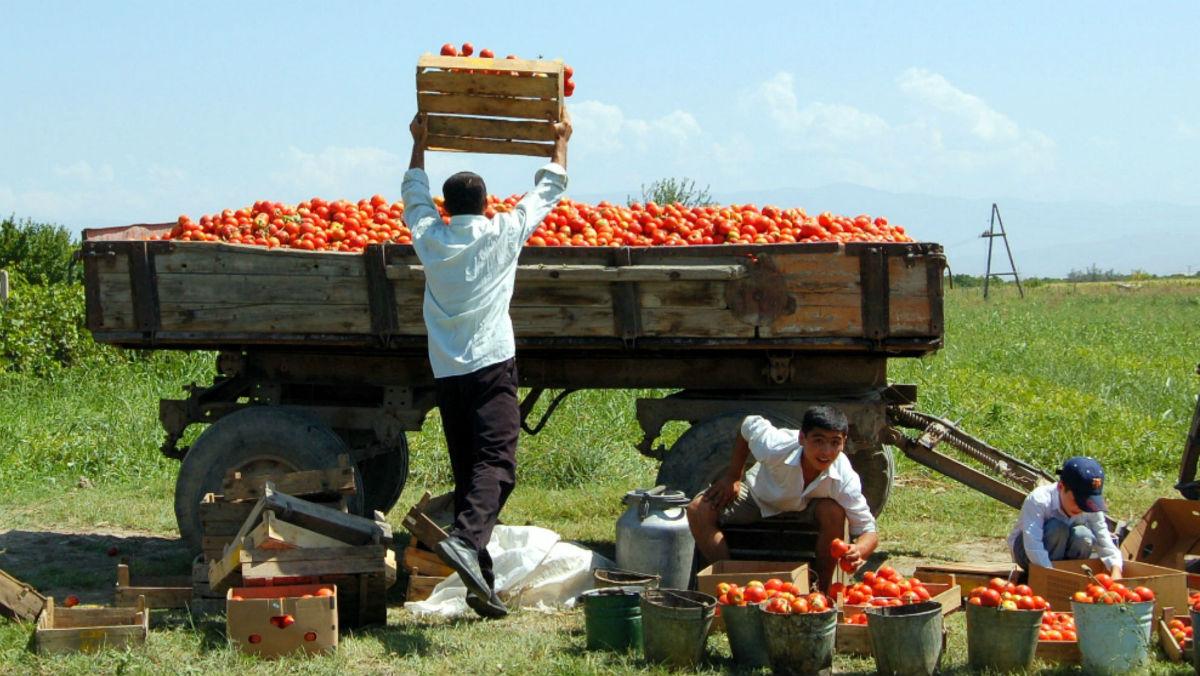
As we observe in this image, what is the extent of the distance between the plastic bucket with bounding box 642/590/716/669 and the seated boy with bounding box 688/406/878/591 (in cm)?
98

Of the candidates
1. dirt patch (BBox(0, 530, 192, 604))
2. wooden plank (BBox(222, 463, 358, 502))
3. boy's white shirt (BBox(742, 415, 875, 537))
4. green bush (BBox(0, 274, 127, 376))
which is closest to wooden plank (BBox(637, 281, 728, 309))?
boy's white shirt (BBox(742, 415, 875, 537))

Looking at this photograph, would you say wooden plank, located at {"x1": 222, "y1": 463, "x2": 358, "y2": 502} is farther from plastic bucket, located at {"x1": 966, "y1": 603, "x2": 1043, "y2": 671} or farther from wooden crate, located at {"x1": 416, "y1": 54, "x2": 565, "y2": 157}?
plastic bucket, located at {"x1": 966, "y1": 603, "x2": 1043, "y2": 671}

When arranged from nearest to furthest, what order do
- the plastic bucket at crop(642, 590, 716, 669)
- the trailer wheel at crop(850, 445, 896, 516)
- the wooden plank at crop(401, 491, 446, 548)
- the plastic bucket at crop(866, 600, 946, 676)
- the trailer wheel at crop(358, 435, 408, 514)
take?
the plastic bucket at crop(866, 600, 946, 676), the plastic bucket at crop(642, 590, 716, 669), the wooden plank at crop(401, 491, 446, 548), the trailer wheel at crop(850, 445, 896, 516), the trailer wheel at crop(358, 435, 408, 514)

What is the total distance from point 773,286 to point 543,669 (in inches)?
98.2

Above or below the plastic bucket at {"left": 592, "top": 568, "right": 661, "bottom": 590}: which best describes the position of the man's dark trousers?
above

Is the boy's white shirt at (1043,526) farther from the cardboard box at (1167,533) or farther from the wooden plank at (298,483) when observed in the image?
the wooden plank at (298,483)

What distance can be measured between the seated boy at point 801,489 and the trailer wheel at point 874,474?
1.44m

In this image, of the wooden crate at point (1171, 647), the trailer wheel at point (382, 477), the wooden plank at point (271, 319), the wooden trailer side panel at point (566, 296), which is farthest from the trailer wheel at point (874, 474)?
the wooden plank at point (271, 319)

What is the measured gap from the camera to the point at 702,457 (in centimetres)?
705

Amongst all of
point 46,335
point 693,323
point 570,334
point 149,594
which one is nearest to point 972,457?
point 693,323

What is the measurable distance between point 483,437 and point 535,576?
2.99ft

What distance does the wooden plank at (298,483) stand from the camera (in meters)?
6.40

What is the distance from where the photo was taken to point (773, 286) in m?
6.80

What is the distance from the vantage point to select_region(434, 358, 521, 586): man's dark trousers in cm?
588
